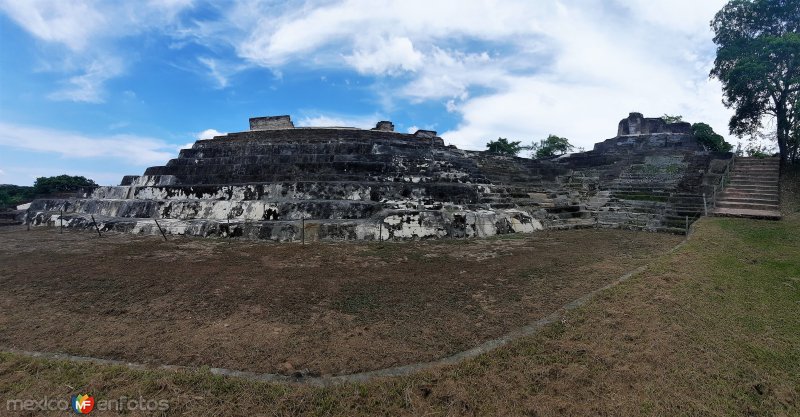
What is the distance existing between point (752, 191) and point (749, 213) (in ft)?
9.50

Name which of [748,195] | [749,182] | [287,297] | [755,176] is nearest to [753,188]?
[749,182]

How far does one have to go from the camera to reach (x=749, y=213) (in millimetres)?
10500

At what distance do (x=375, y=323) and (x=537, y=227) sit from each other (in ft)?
28.0

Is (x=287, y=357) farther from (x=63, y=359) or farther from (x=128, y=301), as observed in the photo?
(x=128, y=301)

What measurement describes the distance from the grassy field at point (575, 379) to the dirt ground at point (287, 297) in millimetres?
349

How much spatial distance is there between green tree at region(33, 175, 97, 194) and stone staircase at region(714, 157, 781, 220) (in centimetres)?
2686

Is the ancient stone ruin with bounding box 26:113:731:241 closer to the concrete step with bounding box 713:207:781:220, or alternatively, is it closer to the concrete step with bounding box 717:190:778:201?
the concrete step with bounding box 713:207:781:220

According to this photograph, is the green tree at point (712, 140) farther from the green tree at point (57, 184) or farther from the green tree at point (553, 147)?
the green tree at point (57, 184)

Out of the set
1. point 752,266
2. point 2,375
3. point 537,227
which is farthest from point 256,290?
point 537,227

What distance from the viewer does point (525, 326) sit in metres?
3.81

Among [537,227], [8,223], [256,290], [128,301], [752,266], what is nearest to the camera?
[128,301]
